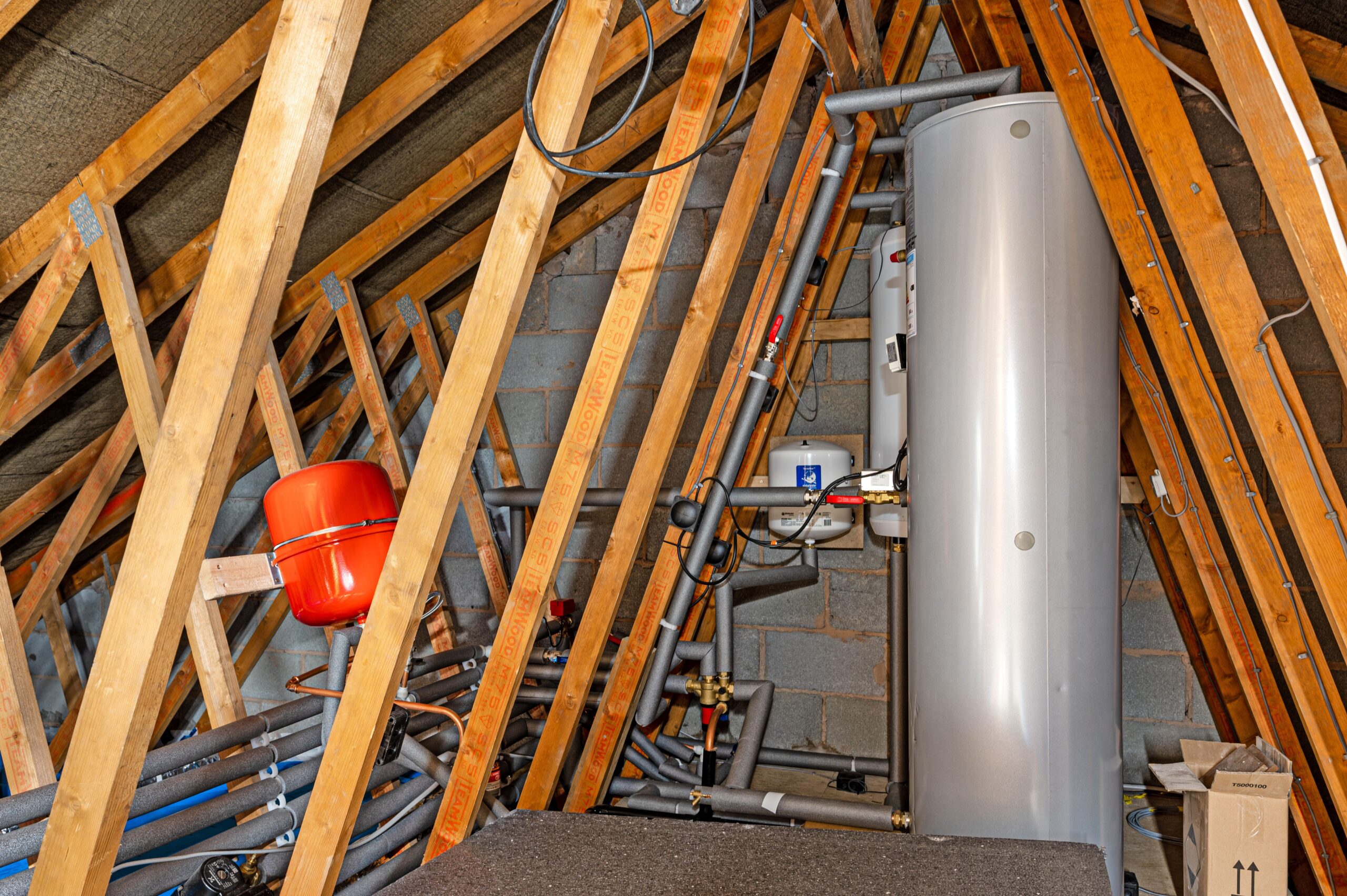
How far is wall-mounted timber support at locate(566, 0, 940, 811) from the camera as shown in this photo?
288 centimetres

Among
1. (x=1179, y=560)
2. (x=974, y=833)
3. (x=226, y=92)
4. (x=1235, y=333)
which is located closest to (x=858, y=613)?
(x=1179, y=560)

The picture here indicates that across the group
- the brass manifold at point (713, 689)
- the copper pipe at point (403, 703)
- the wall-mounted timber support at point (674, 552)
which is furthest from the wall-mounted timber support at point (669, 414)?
the brass manifold at point (713, 689)

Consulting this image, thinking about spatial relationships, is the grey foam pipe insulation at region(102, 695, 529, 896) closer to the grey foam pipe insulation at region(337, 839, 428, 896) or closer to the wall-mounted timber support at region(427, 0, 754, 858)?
the grey foam pipe insulation at region(337, 839, 428, 896)

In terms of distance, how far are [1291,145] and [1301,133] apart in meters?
0.02

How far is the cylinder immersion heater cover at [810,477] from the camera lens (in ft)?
10.6

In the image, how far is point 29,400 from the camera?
8.43 ft

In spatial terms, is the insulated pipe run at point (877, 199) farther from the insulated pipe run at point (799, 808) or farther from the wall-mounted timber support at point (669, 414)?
Result: the insulated pipe run at point (799, 808)

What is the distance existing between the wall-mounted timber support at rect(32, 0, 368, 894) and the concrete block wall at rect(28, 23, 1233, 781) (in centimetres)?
191

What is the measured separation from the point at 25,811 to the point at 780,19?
2968 millimetres

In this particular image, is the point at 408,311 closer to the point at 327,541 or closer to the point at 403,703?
the point at 327,541

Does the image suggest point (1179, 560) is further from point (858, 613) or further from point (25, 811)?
point (25, 811)

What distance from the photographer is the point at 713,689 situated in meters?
3.03

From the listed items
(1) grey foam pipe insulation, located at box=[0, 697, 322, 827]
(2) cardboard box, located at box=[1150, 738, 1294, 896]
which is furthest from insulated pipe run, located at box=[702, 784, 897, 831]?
(1) grey foam pipe insulation, located at box=[0, 697, 322, 827]

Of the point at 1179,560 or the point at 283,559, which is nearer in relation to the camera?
the point at 283,559
